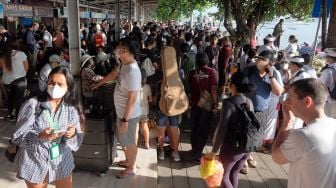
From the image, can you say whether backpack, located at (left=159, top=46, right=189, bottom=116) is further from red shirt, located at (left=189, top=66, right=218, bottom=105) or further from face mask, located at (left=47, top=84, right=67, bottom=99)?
face mask, located at (left=47, top=84, right=67, bottom=99)

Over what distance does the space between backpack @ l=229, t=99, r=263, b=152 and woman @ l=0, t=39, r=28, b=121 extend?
3.95m

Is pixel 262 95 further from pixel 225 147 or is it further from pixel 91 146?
pixel 91 146

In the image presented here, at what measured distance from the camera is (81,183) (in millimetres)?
4219

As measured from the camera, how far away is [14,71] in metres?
5.91

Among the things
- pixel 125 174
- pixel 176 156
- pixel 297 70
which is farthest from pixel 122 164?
Answer: pixel 297 70

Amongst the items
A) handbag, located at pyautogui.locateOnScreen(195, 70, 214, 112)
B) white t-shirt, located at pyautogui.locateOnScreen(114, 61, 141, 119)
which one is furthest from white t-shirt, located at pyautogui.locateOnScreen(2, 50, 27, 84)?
handbag, located at pyautogui.locateOnScreen(195, 70, 214, 112)

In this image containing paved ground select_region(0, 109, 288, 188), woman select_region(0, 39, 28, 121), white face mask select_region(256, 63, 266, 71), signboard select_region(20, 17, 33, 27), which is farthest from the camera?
signboard select_region(20, 17, 33, 27)

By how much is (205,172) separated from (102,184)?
1.58 metres

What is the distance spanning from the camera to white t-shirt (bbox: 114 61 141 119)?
384 centimetres

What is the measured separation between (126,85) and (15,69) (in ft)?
9.61

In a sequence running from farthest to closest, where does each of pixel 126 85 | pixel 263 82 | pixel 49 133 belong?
pixel 263 82, pixel 126 85, pixel 49 133

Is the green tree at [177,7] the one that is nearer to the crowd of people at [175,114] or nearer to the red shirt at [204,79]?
the crowd of people at [175,114]

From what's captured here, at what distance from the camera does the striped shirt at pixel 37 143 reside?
261 cm

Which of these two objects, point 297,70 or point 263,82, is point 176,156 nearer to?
point 263,82
